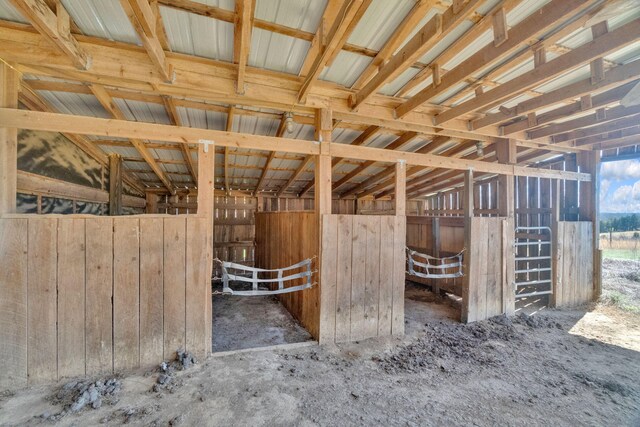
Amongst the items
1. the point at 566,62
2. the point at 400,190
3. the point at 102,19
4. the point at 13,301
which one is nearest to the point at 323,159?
the point at 400,190

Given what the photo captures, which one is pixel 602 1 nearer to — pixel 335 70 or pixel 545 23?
pixel 545 23

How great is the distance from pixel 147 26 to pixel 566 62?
10.2 feet

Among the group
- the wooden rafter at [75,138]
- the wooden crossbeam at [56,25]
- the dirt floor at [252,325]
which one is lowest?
the dirt floor at [252,325]

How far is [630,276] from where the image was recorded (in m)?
6.36

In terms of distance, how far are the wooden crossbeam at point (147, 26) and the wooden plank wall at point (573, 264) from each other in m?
6.00

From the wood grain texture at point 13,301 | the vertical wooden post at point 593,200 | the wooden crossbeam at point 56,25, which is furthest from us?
the vertical wooden post at point 593,200

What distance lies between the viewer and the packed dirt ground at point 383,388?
1.93 meters

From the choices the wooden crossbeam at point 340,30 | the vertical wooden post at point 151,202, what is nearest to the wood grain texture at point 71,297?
the wooden crossbeam at point 340,30

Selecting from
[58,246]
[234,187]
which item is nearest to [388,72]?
[58,246]

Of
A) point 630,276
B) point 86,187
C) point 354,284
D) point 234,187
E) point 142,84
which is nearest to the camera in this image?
point 142,84

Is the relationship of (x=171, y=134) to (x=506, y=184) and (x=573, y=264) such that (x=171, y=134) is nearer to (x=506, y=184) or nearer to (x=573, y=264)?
(x=506, y=184)

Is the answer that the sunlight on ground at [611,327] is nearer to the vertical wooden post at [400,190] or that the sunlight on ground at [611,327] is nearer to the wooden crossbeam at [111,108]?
the vertical wooden post at [400,190]

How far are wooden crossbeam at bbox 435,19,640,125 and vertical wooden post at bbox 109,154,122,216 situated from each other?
535cm

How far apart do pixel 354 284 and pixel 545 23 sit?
2715mm
